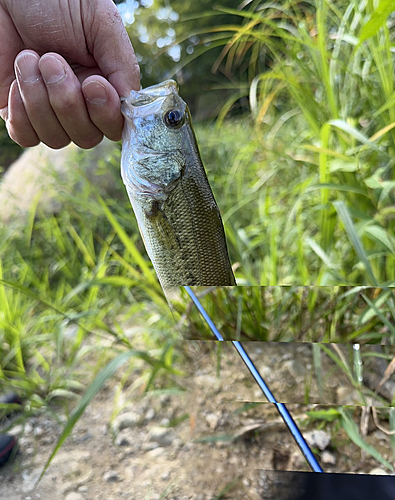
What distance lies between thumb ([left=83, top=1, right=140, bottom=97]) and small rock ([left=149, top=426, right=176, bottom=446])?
32.6 inches

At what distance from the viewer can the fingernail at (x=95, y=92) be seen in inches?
27.2

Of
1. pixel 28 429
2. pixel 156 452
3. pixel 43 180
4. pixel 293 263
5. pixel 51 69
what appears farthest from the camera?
pixel 43 180

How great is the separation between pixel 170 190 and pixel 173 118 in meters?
0.13

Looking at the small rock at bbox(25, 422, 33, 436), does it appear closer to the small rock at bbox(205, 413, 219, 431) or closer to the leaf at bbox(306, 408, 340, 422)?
the small rock at bbox(205, 413, 219, 431)

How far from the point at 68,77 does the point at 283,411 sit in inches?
24.8

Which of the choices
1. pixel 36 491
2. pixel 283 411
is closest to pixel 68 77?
pixel 283 411

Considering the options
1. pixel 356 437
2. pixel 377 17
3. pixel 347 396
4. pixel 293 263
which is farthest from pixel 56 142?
pixel 293 263

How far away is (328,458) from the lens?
0.74 metres

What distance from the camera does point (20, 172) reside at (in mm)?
3070

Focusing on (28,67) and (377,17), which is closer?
(377,17)

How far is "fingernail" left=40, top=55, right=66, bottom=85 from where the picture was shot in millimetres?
665

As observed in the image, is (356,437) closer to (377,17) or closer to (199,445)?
(199,445)

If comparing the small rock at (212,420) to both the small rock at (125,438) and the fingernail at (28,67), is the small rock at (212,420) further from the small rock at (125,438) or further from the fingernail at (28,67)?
the fingernail at (28,67)

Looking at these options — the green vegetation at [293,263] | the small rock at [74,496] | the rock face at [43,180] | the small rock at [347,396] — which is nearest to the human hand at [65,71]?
the green vegetation at [293,263]
